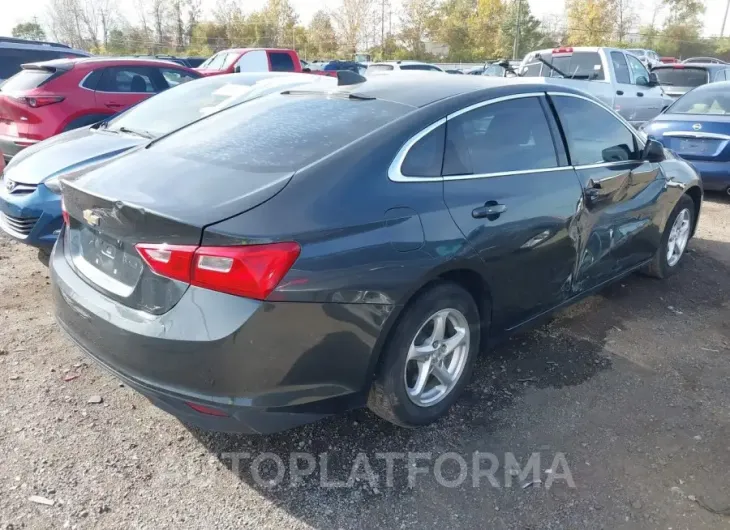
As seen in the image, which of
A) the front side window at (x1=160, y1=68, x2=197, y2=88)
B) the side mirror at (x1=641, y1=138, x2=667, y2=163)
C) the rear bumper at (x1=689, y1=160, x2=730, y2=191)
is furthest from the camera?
the front side window at (x1=160, y1=68, x2=197, y2=88)

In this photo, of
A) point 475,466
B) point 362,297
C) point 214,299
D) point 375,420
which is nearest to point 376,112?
point 362,297

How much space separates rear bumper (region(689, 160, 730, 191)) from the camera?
7488 mm

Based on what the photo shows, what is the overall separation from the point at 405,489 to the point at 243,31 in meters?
59.2

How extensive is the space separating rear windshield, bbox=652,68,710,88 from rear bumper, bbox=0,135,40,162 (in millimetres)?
12874

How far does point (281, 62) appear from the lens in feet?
50.2

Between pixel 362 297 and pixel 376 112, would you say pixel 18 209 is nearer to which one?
pixel 376 112

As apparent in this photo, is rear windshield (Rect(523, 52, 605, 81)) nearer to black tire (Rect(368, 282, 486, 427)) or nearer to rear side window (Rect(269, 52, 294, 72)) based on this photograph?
rear side window (Rect(269, 52, 294, 72))

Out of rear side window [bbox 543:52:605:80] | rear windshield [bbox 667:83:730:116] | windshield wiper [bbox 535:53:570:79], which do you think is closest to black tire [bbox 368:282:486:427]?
rear windshield [bbox 667:83:730:116]

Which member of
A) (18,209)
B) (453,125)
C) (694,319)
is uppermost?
(453,125)

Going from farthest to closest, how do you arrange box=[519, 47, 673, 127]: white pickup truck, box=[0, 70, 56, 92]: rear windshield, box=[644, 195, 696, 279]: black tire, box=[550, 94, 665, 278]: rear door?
1. box=[519, 47, 673, 127]: white pickup truck
2. box=[0, 70, 56, 92]: rear windshield
3. box=[644, 195, 696, 279]: black tire
4. box=[550, 94, 665, 278]: rear door

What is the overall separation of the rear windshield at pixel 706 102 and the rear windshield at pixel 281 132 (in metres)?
6.85

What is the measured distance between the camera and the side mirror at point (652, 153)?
14.3 ft

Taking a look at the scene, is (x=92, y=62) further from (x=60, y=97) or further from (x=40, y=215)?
(x=40, y=215)

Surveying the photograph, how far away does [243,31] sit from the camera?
56219mm
